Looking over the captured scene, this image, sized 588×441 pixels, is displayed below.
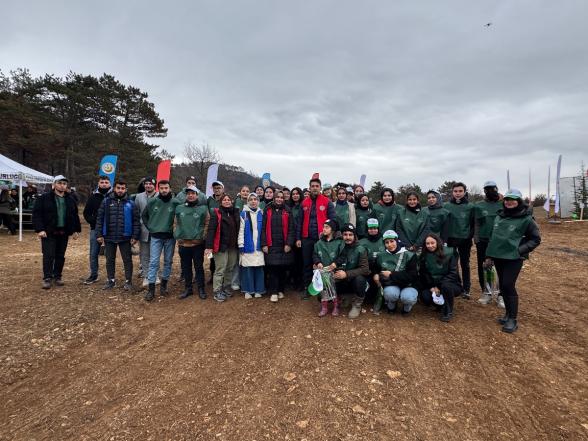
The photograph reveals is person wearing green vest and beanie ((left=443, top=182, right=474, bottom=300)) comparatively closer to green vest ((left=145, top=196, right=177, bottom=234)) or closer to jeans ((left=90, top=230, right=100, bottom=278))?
green vest ((left=145, top=196, right=177, bottom=234))

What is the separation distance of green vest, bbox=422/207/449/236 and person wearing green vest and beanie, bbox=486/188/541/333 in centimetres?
112

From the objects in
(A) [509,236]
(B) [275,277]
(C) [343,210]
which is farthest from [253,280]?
(A) [509,236]

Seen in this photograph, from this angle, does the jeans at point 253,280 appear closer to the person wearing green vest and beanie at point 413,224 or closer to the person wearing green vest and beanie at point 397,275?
the person wearing green vest and beanie at point 397,275

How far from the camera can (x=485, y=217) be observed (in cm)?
533

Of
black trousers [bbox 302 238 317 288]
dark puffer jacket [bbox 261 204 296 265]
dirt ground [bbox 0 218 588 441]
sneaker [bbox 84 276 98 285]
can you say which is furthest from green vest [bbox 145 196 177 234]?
black trousers [bbox 302 238 317 288]

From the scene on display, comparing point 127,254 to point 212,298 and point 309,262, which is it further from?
point 309,262

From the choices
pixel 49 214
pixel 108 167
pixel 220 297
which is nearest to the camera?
pixel 220 297

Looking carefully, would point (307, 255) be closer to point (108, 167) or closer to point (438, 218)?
point (438, 218)

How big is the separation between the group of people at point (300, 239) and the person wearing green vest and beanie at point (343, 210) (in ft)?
0.07

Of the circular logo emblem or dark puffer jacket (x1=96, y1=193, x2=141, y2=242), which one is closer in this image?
dark puffer jacket (x1=96, y1=193, x2=141, y2=242)

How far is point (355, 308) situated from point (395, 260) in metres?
0.98

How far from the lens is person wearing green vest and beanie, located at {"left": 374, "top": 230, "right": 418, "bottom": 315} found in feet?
15.4

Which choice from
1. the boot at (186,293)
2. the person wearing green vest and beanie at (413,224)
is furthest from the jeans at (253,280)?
the person wearing green vest and beanie at (413,224)

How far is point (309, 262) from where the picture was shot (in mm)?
5699
